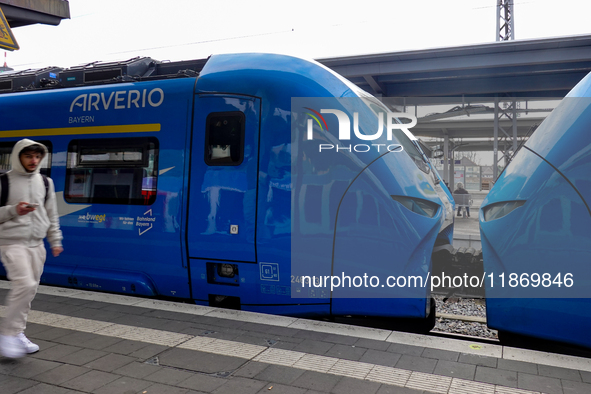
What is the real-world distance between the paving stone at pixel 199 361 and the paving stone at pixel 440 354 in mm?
1347

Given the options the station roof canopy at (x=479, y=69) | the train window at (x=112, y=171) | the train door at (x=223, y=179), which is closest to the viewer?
the train door at (x=223, y=179)

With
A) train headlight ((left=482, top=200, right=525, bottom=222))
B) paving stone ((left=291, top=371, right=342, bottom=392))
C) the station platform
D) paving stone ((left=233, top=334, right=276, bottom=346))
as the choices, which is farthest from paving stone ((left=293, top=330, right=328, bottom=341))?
train headlight ((left=482, top=200, right=525, bottom=222))

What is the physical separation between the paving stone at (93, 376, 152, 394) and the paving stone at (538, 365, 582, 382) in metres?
2.61

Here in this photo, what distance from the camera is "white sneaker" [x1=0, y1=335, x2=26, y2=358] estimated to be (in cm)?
332

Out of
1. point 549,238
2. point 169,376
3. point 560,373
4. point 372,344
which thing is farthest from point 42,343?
point 549,238

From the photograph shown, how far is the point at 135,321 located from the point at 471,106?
588 inches

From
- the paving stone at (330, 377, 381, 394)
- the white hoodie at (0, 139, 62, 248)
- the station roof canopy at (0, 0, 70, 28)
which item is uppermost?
the station roof canopy at (0, 0, 70, 28)

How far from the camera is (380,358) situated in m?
3.48

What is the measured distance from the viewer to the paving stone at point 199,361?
329 centimetres

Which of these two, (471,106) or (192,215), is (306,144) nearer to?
(192,215)

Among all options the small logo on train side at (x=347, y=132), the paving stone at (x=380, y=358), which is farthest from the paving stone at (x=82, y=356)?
the small logo on train side at (x=347, y=132)

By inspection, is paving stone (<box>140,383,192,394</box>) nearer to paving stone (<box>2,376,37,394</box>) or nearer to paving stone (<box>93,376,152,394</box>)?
paving stone (<box>93,376,152,394</box>)

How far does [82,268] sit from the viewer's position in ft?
18.4

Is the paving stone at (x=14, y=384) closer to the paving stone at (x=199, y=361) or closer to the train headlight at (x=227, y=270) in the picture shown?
the paving stone at (x=199, y=361)
